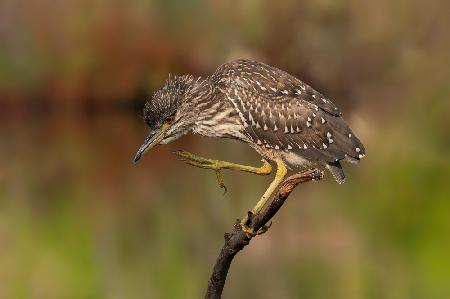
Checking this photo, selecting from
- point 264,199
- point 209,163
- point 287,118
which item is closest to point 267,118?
point 287,118

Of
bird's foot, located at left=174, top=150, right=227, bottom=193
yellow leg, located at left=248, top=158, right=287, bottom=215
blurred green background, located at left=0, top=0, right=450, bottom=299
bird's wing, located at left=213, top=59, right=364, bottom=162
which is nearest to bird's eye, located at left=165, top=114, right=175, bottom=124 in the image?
bird's foot, located at left=174, top=150, right=227, bottom=193

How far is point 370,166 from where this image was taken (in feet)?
45.3

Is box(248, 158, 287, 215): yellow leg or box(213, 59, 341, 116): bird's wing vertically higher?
box(213, 59, 341, 116): bird's wing

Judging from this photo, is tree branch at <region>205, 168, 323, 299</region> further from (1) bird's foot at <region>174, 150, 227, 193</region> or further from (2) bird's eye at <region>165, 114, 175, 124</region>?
(2) bird's eye at <region>165, 114, 175, 124</region>


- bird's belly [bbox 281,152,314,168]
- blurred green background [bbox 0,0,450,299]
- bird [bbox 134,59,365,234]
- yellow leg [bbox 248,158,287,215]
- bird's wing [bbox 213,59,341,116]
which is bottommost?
yellow leg [bbox 248,158,287,215]

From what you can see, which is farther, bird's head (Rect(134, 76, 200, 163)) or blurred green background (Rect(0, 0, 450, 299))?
blurred green background (Rect(0, 0, 450, 299))

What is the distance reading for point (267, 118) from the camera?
418 cm

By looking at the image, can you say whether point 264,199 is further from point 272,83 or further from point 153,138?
point 272,83

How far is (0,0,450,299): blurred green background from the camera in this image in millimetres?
10227

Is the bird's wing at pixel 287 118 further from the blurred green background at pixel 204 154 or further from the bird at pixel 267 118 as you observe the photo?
the blurred green background at pixel 204 154

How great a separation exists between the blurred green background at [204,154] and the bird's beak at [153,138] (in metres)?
5.69

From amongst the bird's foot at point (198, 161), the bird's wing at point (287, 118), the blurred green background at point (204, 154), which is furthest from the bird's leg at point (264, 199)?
the blurred green background at point (204, 154)

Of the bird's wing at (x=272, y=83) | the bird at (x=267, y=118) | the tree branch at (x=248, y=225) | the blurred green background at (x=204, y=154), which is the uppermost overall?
the blurred green background at (x=204, y=154)

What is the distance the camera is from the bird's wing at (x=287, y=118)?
13.5ft
